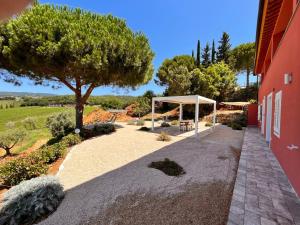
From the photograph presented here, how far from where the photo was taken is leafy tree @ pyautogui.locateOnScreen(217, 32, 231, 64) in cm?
3541

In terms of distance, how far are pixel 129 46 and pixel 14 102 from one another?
51.7 meters

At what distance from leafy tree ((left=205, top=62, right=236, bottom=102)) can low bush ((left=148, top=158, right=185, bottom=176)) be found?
22713 millimetres

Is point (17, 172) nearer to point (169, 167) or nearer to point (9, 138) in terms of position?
point (169, 167)

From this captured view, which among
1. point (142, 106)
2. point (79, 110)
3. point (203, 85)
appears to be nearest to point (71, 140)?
point (79, 110)

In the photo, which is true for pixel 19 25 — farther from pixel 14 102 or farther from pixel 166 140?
pixel 14 102

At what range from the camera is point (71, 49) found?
9.99 meters

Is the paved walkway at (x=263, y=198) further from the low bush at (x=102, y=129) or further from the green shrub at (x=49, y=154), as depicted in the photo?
the low bush at (x=102, y=129)

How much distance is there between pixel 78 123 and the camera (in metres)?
13.2

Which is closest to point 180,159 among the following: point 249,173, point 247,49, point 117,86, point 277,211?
point 249,173

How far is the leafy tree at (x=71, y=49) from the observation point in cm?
990

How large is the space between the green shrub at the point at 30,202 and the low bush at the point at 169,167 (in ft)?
9.23

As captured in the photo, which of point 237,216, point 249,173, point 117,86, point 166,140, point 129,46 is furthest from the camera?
point 117,86

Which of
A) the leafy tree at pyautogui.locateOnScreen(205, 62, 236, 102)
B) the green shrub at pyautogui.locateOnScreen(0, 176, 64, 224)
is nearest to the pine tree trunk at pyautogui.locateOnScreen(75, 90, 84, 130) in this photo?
the green shrub at pyautogui.locateOnScreen(0, 176, 64, 224)

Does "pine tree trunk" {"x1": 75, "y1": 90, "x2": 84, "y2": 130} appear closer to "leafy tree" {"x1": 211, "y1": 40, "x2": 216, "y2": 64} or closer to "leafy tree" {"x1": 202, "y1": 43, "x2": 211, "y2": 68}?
"leafy tree" {"x1": 202, "y1": 43, "x2": 211, "y2": 68}
